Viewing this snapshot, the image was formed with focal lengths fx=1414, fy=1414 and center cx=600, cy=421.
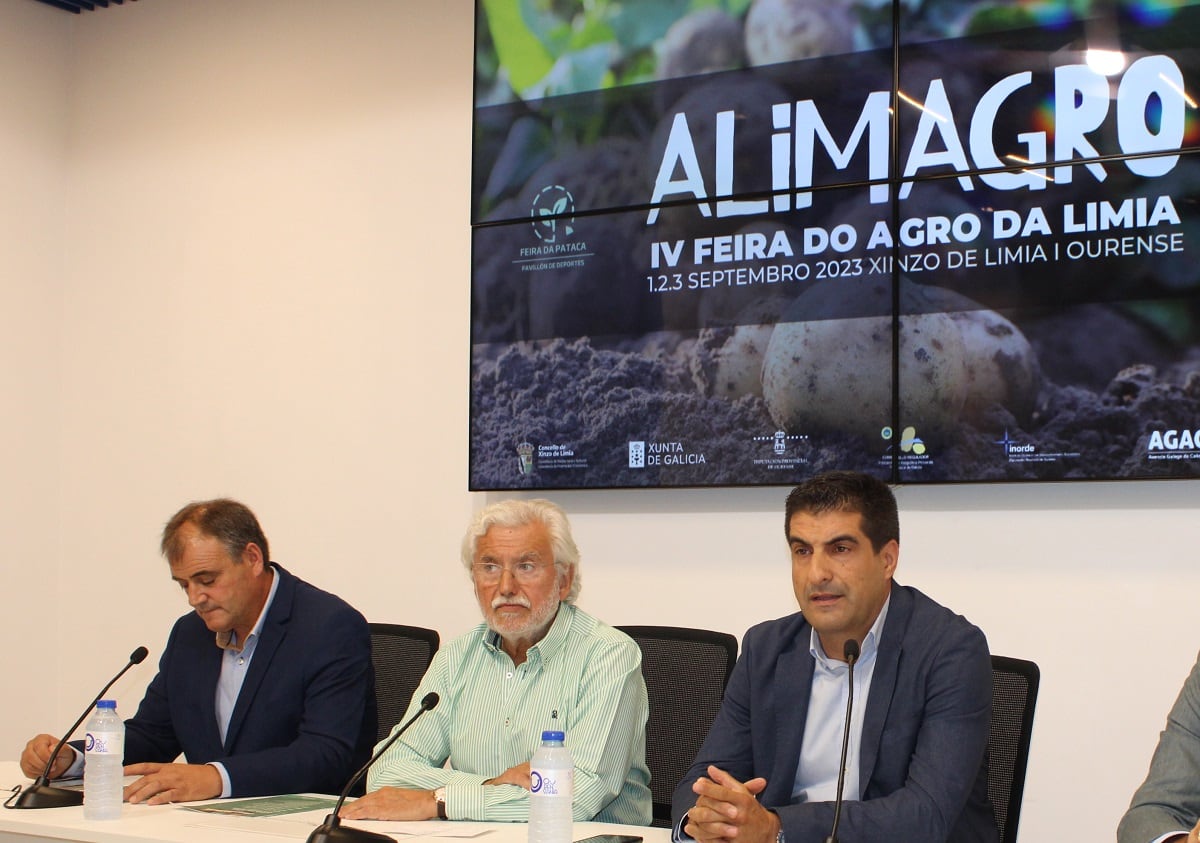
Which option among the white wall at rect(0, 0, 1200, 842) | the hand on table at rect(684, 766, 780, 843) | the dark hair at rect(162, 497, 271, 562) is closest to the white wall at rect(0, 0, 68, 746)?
the white wall at rect(0, 0, 1200, 842)

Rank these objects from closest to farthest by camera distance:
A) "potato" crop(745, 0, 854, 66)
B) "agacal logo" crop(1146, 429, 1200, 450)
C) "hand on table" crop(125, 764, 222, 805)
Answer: "hand on table" crop(125, 764, 222, 805) < "agacal logo" crop(1146, 429, 1200, 450) < "potato" crop(745, 0, 854, 66)

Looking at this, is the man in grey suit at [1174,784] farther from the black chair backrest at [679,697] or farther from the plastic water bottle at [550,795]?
the black chair backrest at [679,697]

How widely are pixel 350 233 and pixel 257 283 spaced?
43 cm

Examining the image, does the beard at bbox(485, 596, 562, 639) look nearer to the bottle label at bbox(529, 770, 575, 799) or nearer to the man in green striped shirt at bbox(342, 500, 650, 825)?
the man in green striped shirt at bbox(342, 500, 650, 825)

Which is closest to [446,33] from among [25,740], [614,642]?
[614,642]

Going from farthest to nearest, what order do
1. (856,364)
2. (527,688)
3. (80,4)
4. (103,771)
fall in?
(80,4), (856,364), (527,688), (103,771)

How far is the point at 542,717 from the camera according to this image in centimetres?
296

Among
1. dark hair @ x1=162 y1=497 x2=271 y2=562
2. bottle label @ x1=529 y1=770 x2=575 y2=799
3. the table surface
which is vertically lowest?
the table surface

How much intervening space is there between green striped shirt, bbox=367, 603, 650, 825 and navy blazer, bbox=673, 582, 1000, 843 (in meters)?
0.26

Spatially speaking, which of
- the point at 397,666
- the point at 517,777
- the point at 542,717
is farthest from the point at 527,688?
the point at 397,666

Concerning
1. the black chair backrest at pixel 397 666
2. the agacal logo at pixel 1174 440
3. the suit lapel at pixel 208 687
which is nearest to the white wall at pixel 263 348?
the agacal logo at pixel 1174 440

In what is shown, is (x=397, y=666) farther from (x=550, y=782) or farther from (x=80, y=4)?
(x=80, y=4)

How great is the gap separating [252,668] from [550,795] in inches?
47.9

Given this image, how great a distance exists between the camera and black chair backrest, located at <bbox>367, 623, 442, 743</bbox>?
3461 millimetres
